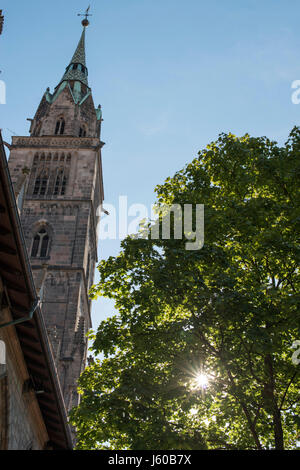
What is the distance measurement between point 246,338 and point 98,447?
368 cm

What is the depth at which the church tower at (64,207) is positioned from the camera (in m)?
28.4

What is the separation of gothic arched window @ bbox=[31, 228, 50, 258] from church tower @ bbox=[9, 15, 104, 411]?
0.04 metres

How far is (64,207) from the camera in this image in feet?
114

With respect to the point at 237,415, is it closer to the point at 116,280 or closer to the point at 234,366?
the point at 234,366

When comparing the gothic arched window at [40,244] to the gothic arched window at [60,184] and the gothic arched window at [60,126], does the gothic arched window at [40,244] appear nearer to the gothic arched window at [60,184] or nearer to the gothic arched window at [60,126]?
the gothic arched window at [60,184]

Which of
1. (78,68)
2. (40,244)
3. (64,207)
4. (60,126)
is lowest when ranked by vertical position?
(40,244)

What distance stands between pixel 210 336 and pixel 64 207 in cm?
2568

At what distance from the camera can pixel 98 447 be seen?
955cm

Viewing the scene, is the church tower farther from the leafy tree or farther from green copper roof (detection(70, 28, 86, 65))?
the leafy tree

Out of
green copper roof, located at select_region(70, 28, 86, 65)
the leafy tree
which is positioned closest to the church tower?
green copper roof, located at select_region(70, 28, 86, 65)

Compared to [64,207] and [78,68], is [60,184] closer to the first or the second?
[64,207]

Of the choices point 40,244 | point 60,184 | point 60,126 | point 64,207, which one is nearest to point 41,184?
point 60,184

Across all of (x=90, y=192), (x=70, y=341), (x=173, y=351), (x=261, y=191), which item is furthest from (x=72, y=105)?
(x=173, y=351)

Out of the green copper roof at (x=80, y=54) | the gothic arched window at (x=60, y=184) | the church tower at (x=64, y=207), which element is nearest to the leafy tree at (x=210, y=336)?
the church tower at (x=64, y=207)
